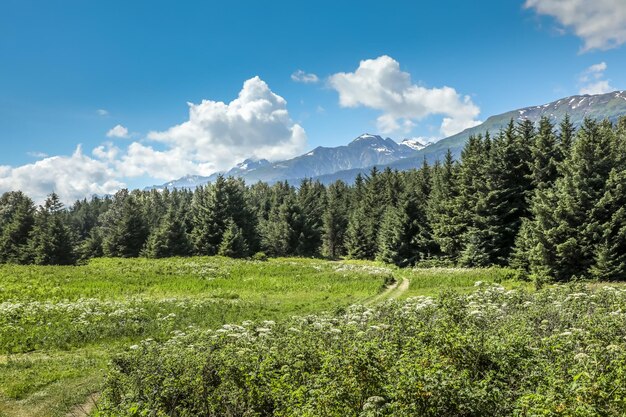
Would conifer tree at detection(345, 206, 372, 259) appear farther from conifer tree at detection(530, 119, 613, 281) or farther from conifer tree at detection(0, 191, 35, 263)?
conifer tree at detection(0, 191, 35, 263)

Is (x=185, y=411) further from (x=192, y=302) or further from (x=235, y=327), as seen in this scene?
(x=192, y=302)

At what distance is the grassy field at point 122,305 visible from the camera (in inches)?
439

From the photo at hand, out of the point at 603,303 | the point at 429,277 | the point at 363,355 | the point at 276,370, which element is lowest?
the point at 429,277

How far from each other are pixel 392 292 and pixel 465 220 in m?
19.9

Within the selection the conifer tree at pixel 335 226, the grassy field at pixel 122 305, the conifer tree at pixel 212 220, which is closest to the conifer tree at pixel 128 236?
the conifer tree at pixel 212 220

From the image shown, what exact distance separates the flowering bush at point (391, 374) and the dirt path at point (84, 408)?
162cm

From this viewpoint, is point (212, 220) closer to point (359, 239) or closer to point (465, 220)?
point (359, 239)

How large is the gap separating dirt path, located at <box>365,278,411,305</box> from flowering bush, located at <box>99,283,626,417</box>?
522 inches

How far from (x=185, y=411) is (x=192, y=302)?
1490cm

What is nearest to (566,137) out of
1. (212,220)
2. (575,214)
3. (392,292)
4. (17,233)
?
(575,214)

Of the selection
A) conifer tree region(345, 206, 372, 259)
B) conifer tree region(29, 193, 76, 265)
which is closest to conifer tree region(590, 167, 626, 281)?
conifer tree region(345, 206, 372, 259)

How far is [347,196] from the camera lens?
9200cm

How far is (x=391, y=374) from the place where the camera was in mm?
5887

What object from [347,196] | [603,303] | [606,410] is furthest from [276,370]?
[347,196]
